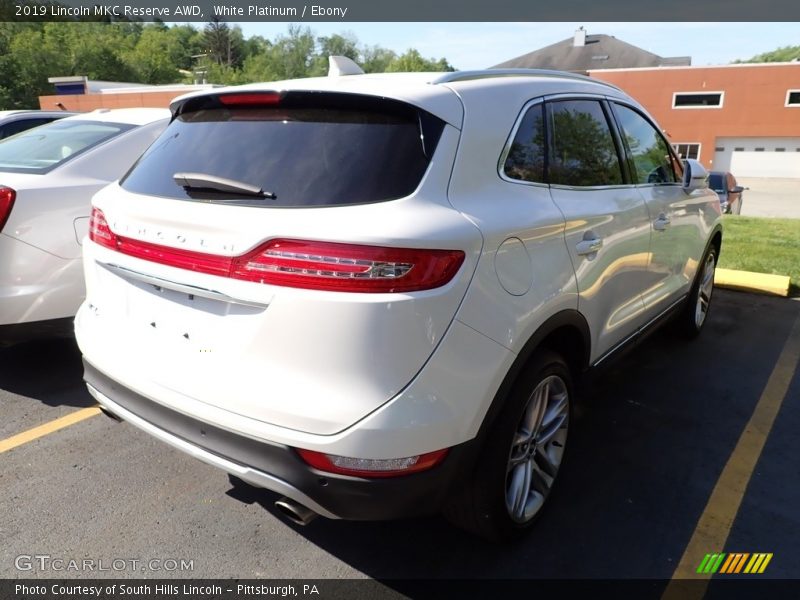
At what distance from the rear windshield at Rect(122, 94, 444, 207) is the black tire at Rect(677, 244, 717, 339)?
3309mm

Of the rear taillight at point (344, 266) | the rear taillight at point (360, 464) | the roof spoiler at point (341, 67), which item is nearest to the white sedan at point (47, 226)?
the roof spoiler at point (341, 67)

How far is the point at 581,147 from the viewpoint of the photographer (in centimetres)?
294

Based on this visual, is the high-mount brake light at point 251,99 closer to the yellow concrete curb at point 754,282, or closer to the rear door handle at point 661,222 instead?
the rear door handle at point 661,222

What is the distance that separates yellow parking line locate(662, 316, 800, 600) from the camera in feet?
7.88

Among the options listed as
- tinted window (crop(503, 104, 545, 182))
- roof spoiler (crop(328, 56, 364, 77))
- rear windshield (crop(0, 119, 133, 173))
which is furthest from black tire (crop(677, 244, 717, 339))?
rear windshield (crop(0, 119, 133, 173))

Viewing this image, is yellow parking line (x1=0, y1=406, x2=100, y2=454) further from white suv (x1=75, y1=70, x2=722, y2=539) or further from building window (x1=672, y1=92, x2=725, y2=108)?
building window (x1=672, y1=92, x2=725, y2=108)

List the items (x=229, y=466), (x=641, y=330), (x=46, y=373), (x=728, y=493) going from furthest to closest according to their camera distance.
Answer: (x=46, y=373) < (x=641, y=330) < (x=728, y=493) < (x=229, y=466)

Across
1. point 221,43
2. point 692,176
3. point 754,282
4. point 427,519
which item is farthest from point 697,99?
point 221,43

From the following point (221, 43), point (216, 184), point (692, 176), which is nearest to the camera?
point (216, 184)

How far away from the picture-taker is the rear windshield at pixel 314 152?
1.98 m

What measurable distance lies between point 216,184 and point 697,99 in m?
44.9

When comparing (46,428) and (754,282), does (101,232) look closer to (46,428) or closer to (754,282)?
(46,428)

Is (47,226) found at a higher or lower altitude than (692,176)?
lower

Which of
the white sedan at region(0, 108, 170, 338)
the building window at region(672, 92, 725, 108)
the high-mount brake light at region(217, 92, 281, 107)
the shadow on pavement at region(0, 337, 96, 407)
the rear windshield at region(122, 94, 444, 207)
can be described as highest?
the building window at region(672, 92, 725, 108)
